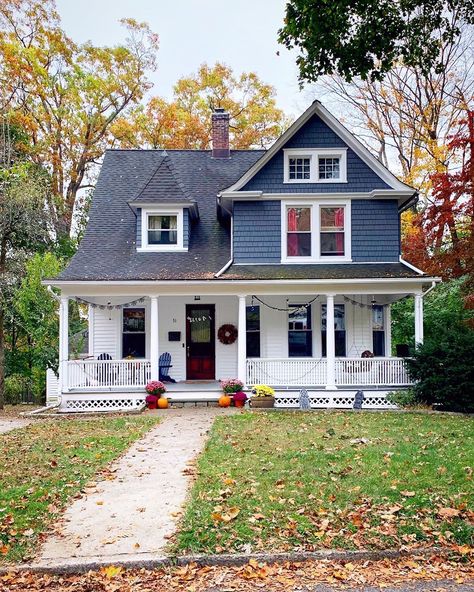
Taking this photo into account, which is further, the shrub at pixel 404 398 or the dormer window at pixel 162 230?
the dormer window at pixel 162 230

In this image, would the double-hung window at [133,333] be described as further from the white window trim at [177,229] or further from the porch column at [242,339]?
the porch column at [242,339]

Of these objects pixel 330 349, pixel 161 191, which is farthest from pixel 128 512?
pixel 161 191

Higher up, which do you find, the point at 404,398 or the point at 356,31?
the point at 356,31

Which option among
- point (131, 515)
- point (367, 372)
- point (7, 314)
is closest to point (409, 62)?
point (131, 515)

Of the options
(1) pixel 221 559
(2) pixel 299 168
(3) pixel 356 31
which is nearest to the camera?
(1) pixel 221 559

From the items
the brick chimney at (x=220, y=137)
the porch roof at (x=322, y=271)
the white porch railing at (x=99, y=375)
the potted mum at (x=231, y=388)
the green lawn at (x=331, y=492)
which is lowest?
the green lawn at (x=331, y=492)

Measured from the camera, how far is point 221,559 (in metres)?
4.93

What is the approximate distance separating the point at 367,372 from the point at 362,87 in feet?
57.9

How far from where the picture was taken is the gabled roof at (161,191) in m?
16.8

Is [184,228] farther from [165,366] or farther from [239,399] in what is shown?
[239,399]

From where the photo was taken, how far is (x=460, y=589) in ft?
14.9

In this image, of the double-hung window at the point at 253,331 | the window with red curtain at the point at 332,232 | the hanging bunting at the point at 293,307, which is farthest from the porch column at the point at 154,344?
the window with red curtain at the point at 332,232

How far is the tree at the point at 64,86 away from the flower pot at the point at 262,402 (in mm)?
14046

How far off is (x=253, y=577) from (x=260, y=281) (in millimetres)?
10730
